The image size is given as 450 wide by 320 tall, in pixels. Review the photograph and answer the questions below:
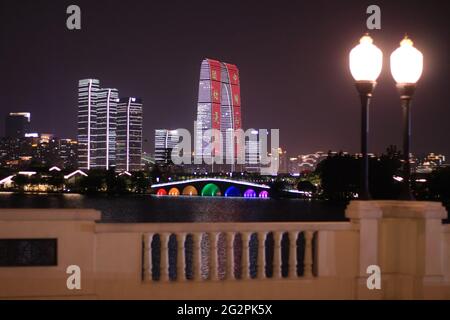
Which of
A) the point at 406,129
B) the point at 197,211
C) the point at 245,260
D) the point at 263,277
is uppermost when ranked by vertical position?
the point at 406,129

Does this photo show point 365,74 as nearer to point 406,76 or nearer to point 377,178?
point 406,76

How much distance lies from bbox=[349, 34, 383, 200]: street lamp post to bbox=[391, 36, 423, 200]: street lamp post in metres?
0.43

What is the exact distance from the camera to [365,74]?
12.7 m

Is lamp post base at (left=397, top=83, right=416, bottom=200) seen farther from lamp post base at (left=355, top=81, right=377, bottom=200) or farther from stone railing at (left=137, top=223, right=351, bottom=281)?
stone railing at (left=137, top=223, right=351, bottom=281)

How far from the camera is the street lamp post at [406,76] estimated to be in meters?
12.9

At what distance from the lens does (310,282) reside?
39.3 ft

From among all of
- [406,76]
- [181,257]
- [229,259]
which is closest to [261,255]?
[229,259]

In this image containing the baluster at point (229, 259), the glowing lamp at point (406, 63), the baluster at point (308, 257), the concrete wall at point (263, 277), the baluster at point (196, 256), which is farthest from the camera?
the glowing lamp at point (406, 63)

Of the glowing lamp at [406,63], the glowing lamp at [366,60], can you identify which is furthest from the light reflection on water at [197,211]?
the glowing lamp at [366,60]

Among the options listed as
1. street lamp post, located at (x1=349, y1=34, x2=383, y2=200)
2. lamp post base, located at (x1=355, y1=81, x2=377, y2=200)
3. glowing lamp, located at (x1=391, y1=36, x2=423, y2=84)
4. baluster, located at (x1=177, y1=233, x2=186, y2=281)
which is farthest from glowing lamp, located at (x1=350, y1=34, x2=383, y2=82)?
baluster, located at (x1=177, y1=233, x2=186, y2=281)

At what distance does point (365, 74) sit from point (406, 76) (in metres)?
0.83

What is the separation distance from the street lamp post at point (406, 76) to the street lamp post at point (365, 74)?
0.43m

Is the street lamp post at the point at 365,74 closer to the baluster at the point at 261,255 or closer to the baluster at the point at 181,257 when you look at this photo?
the baluster at the point at 261,255
